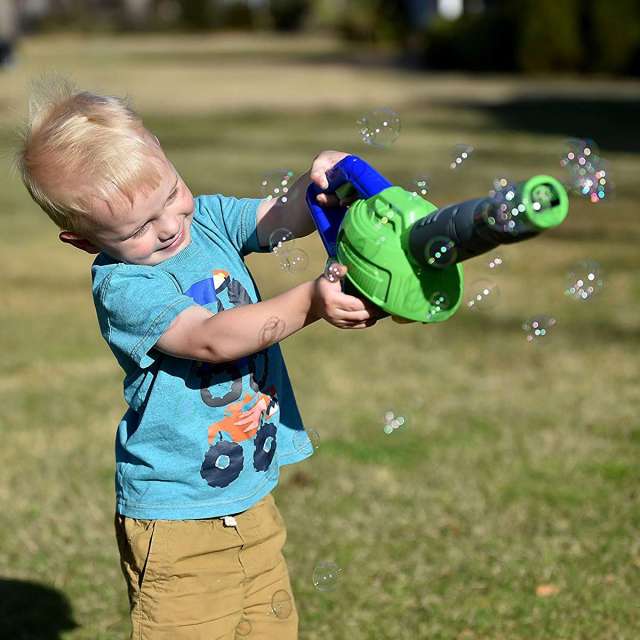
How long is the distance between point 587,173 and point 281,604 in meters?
1.25

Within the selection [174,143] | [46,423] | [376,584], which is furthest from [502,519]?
[174,143]

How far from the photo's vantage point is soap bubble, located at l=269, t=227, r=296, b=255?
2637mm

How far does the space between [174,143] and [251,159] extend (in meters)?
2.34

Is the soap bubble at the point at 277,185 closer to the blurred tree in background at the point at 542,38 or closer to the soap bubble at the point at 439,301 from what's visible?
the soap bubble at the point at 439,301

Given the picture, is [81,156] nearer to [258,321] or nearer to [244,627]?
[258,321]

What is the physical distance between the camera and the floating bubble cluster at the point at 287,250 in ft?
8.65

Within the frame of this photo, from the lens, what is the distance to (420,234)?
85.8 inches

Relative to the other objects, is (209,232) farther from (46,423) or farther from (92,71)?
(92,71)

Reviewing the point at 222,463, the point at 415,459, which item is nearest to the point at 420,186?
the point at 222,463

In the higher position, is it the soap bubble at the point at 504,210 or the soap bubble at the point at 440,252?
the soap bubble at the point at 504,210

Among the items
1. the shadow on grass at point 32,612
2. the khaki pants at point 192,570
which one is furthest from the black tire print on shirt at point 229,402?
the shadow on grass at point 32,612

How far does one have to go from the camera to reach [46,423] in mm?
5359

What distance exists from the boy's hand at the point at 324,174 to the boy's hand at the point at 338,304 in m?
0.28

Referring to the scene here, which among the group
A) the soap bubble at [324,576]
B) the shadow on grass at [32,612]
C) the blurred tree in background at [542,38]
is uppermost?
the soap bubble at [324,576]
